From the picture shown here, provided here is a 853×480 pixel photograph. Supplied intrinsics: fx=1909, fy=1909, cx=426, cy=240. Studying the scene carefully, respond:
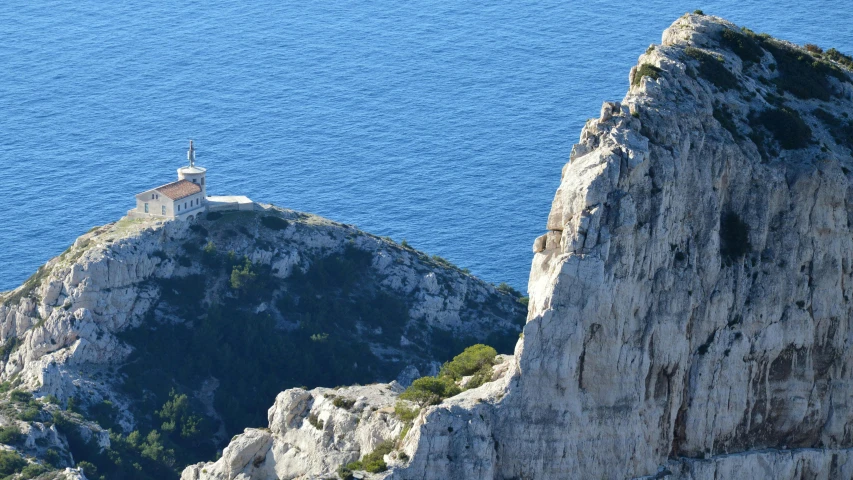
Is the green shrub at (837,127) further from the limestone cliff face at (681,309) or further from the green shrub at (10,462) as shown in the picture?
the green shrub at (10,462)

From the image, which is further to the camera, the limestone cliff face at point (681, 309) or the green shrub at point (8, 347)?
the green shrub at point (8, 347)

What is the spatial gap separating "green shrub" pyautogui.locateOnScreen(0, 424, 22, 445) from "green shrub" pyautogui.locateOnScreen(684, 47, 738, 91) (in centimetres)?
7247

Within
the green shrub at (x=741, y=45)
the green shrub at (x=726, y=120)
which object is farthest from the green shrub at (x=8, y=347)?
the green shrub at (x=726, y=120)

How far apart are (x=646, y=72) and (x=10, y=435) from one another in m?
72.7

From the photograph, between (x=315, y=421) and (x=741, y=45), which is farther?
(x=315, y=421)

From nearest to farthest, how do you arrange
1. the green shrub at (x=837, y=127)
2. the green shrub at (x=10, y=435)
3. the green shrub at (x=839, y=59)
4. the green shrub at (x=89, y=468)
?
the green shrub at (x=837, y=127), the green shrub at (x=839, y=59), the green shrub at (x=10, y=435), the green shrub at (x=89, y=468)

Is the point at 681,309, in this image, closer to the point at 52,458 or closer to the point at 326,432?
the point at 326,432

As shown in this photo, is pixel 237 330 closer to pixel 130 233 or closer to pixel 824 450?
pixel 130 233

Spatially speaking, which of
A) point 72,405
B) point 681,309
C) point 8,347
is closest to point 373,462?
point 681,309

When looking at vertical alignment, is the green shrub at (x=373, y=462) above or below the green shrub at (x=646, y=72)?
below

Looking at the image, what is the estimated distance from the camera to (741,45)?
131750 millimetres

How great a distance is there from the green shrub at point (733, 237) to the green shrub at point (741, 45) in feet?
51.1

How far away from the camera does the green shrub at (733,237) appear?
120 metres

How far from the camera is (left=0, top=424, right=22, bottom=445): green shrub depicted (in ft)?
542
